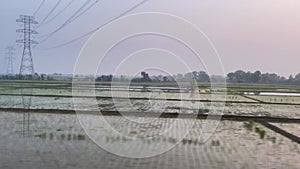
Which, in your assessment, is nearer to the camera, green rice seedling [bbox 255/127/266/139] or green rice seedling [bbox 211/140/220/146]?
green rice seedling [bbox 211/140/220/146]

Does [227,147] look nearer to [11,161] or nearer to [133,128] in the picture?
[133,128]

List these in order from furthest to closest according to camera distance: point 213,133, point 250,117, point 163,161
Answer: point 250,117
point 213,133
point 163,161

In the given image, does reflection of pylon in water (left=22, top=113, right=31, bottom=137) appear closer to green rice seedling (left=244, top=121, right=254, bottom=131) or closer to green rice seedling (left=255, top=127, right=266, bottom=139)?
green rice seedling (left=255, top=127, right=266, bottom=139)

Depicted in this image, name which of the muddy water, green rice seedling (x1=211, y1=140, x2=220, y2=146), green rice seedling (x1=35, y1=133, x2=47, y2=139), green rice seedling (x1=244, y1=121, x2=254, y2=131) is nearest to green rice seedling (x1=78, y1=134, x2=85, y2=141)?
the muddy water

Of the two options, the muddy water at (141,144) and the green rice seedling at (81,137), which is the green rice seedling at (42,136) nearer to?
the muddy water at (141,144)

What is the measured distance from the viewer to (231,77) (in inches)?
1789

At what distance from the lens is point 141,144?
7.00 m

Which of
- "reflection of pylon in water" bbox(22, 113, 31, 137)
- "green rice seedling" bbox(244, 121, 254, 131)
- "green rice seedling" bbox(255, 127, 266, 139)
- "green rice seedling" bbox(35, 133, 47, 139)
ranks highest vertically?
"reflection of pylon in water" bbox(22, 113, 31, 137)

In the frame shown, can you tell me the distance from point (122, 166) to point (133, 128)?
427cm

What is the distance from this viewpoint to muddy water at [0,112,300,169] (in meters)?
5.34

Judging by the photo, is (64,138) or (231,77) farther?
(231,77)

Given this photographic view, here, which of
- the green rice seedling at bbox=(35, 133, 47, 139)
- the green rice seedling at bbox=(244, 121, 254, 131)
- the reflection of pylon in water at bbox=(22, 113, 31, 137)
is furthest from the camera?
the green rice seedling at bbox=(244, 121, 254, 131)

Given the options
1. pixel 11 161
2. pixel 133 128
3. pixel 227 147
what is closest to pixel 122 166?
pixel 11 161

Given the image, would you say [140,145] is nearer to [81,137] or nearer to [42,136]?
[81,137]
